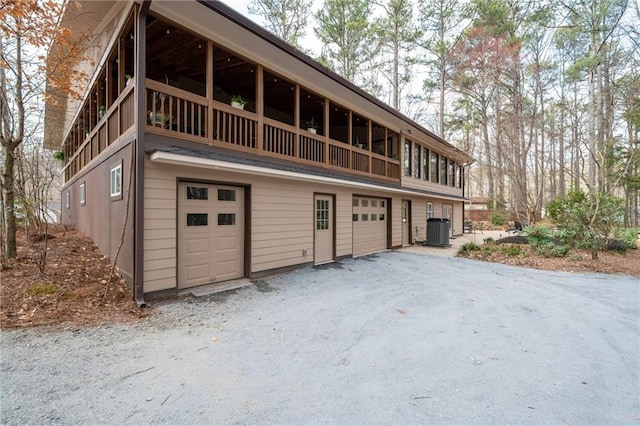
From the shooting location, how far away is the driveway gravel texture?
7.34 feet

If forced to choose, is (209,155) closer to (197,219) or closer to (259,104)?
(197,219)

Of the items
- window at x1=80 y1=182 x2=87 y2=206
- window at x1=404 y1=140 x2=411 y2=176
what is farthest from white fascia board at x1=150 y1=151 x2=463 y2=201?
window at x1=80 y1=182 x2=87 y2=206

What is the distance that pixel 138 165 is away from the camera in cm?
448

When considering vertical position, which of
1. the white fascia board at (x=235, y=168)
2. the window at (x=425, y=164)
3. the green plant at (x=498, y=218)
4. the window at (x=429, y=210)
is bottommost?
the green plant at (x=498, y=218)

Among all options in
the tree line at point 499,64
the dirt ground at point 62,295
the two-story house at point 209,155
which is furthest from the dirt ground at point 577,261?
the dirt ground at point 62,295

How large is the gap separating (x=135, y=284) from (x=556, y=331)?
19.6 ft

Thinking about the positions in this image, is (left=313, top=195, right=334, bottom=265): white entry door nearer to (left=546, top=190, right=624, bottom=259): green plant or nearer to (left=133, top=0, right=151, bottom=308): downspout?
(left=133, top=0, right=151, bottom=308): downspout

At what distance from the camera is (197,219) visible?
17.9ft

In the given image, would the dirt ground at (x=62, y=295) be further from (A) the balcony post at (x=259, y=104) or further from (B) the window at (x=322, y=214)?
(B) the window at (x=322, y=214)

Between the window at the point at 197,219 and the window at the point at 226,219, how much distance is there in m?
0.28

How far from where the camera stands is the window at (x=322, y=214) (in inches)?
324

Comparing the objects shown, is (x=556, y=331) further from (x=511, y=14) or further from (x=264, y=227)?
(x=511, y=14)

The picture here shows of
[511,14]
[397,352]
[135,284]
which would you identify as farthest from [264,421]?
[511,14]

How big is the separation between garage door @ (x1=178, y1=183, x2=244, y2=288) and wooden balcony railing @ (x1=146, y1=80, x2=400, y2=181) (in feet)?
3.26
